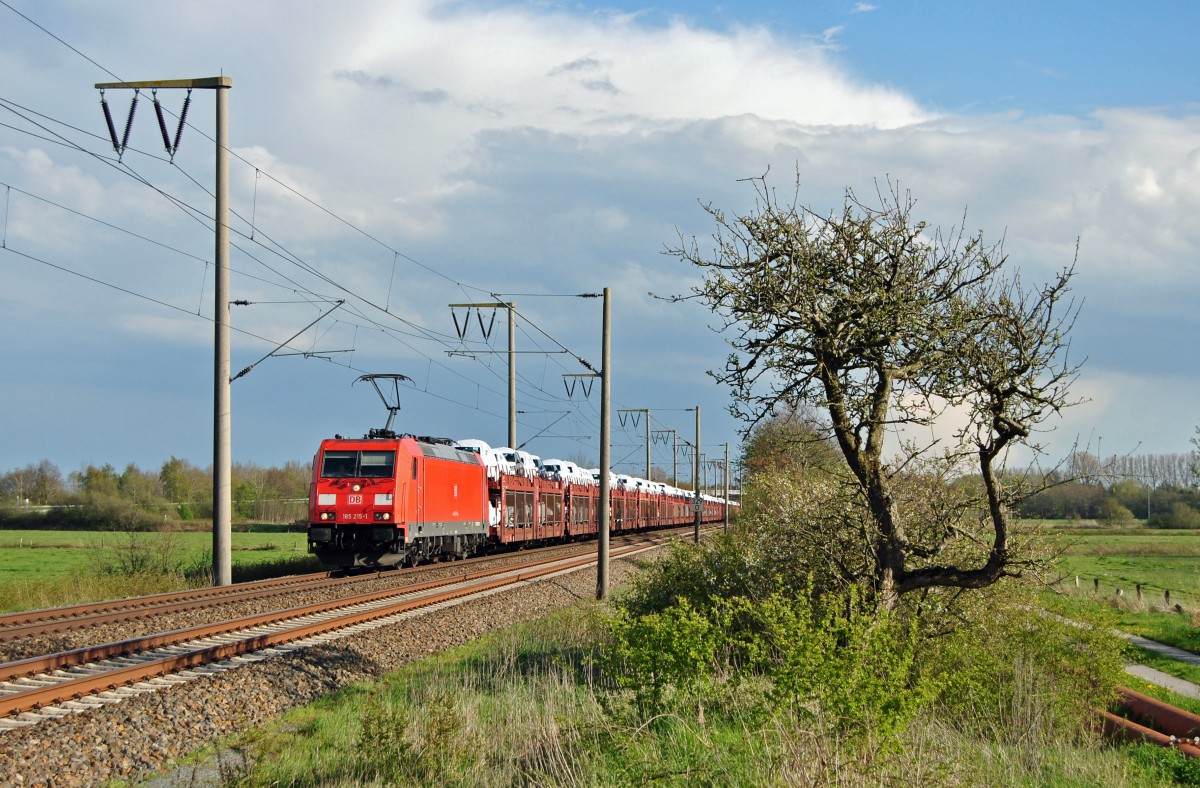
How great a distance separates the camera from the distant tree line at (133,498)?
218 ft

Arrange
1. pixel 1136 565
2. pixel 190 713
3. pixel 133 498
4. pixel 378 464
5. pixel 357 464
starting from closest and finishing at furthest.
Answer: pixel 190 713 < pixel 378 464 < pixel 357 464 < pixel 1136 565 < pixel 133 498

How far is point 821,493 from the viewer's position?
13.9 metres

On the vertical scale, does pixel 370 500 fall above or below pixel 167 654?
above

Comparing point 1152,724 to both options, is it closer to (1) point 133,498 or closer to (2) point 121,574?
(2) point 121,574

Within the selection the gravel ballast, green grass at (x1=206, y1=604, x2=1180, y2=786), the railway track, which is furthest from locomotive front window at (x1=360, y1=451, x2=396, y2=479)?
green grass at (x1=206, y1=604, x2=1180, y2=786)

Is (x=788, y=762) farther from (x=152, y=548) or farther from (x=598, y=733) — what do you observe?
A: (x=152, y=548)

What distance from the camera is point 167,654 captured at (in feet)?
41.2

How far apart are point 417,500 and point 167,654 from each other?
52.0 feet

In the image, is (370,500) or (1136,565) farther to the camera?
(1136,565)

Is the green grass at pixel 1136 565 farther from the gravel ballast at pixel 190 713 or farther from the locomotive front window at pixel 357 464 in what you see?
the locomotive front window at pixel 357 464

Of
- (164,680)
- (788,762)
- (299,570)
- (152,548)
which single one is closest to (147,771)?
A: (164,680)

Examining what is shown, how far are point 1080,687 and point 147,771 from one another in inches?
397

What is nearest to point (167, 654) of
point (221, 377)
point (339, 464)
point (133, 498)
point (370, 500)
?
point (221, 377)

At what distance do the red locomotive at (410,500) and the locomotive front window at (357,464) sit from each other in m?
0.03
